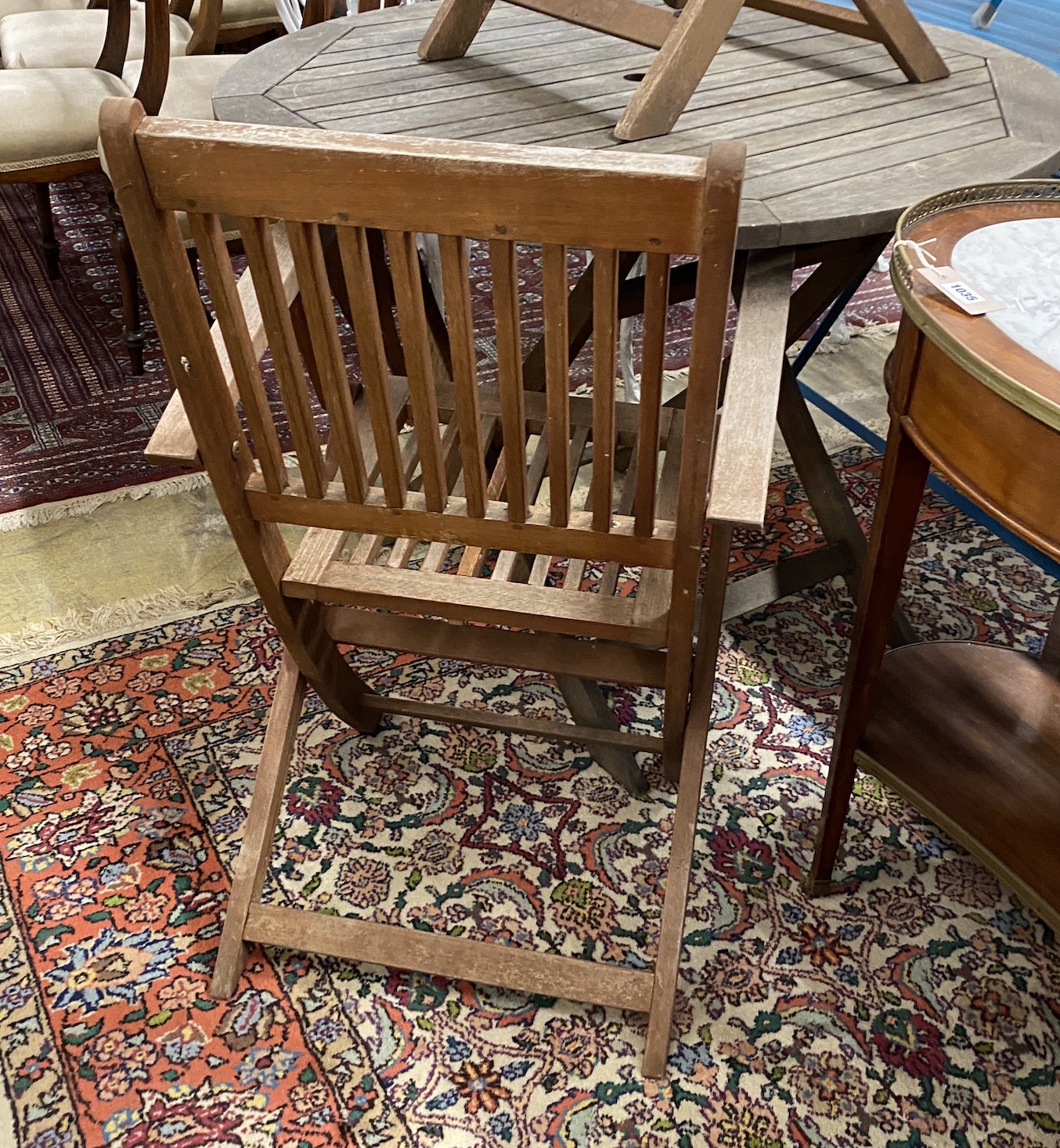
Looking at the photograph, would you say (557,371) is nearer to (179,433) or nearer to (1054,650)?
(179,433)

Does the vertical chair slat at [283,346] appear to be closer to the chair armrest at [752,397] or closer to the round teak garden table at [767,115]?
the chair armrest at [752,397]

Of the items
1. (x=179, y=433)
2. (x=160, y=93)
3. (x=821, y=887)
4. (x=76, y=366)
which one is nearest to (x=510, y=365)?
(x=179, y=433)

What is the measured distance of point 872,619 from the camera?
1.27 m

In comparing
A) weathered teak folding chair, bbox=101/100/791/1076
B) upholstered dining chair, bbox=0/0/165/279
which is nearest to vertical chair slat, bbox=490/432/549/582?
weathered teak folding chair, bbox=101/100/791/1076

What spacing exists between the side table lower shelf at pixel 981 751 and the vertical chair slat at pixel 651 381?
60 cm

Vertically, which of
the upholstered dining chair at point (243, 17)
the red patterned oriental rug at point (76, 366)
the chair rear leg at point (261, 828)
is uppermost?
the upholstered dining chair at point (243, 17)

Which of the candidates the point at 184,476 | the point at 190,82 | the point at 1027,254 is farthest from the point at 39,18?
the point at 1027,254

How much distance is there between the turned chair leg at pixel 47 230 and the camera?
9.65ft

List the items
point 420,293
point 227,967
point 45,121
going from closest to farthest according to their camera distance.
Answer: point 420,293
point 227,967
point 45,121

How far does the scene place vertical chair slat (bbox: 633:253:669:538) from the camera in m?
0.88

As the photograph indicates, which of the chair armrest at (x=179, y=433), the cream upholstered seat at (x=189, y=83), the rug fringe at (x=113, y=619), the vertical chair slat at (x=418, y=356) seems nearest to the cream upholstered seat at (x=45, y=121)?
the cream upholstered seat at (x=189, y=83)

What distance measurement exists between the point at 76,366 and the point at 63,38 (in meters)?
1.05

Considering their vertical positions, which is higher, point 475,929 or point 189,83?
point 189,83

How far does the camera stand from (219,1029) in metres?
1.38
